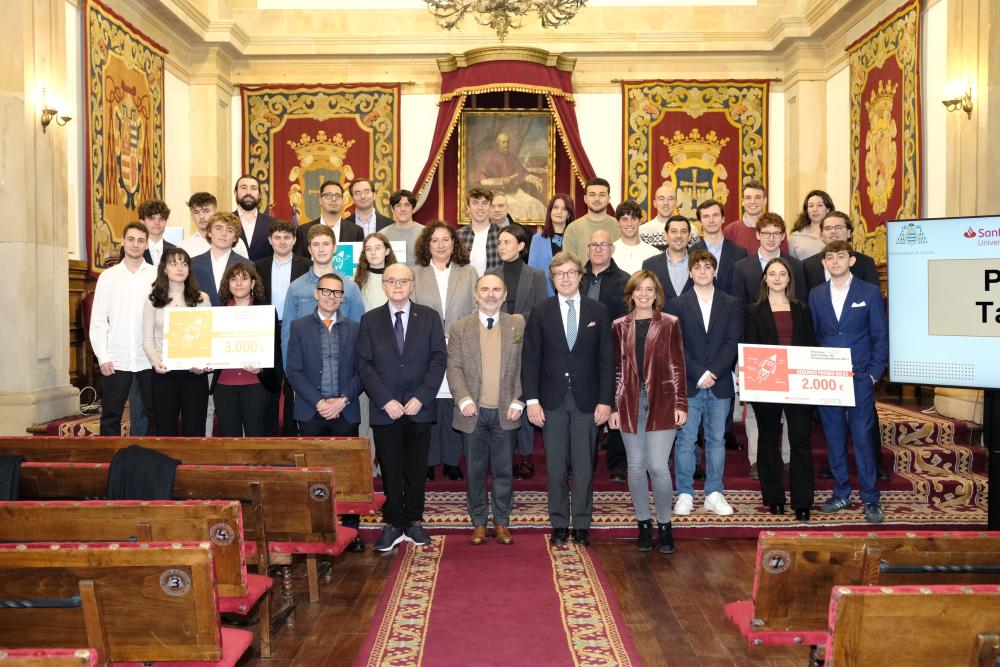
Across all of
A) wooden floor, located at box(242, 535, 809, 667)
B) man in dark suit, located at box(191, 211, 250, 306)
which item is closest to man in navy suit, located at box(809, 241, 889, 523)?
wooden floor, located at box(242, 535, 809, 667)

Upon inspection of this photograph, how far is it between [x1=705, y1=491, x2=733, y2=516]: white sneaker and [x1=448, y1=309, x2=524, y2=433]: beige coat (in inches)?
52.3

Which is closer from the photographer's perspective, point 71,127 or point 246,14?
point 71,127

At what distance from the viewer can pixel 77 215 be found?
7.98 metres

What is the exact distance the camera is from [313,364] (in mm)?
5066

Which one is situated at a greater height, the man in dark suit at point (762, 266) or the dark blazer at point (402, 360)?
the man in dark suit at point (762, 266)

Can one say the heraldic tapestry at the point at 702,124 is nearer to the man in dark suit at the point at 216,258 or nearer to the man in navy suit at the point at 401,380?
the man in dark suit at the point at 216,258

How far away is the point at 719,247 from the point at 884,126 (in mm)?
3733

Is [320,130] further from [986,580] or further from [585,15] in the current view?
[986,580]

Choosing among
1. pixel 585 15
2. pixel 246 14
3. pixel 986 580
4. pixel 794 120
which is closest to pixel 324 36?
pixel 246 14

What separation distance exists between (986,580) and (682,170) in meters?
8.86

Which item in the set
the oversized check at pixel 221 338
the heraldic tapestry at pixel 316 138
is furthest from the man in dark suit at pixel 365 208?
the heraldic tapestry at pixel 316 138

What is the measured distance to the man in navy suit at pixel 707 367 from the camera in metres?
5.34

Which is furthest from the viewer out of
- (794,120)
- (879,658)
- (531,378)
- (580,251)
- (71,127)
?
(794,120)

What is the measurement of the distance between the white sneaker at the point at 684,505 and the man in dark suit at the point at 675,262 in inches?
47.9
